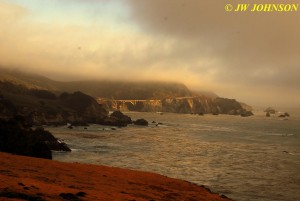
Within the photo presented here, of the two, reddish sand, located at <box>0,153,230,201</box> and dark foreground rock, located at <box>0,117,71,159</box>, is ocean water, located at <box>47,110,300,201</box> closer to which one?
dark foreground rock, located at <box>0,117,71,159</box>

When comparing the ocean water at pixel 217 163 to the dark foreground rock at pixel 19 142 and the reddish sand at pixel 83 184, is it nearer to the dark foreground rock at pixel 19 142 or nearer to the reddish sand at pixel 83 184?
the dark foreground rock at pixel 19 142

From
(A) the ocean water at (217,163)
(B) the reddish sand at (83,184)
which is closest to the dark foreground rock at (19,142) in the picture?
(A) the ocean water at (217,163)

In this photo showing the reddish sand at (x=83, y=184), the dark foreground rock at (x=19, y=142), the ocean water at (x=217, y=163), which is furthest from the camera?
the dark foreground rock at (x=19, y=142)

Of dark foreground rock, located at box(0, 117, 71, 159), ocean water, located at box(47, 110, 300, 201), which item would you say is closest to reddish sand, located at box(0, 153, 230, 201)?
ocean water, located at box(47, 110, 300, 201)

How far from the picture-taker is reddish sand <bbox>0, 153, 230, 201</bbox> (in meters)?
26.3

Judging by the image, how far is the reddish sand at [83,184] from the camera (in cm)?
2626

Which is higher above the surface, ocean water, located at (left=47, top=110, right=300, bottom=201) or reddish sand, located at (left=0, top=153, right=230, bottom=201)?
reddish sand, located at (left=0, top=153, right=230, bottom=201)

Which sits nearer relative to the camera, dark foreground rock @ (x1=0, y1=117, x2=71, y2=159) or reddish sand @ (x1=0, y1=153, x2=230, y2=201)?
reddish sand @ (x1=0, y1=153, x2=230, y2=201)

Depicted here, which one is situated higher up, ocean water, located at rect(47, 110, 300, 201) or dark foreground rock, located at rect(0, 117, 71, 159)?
dark foreground rock, located at rect(0, 117, 71, 159)

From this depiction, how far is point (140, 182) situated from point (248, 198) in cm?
1660

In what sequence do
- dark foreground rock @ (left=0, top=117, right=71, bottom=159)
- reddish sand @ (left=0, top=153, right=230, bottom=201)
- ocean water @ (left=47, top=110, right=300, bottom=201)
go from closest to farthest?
reddish sand @ (left=0, top=153, right=230, bottom=201), ocean water @ (left=47, top=110, right=300, bottom=201), dark foreground rock @ (left=0, top=117, right=71, bottom=159)

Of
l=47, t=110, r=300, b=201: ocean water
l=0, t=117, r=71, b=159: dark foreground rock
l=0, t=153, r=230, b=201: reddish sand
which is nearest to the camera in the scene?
l=0, t=153, r=230, b=201: reddish sand

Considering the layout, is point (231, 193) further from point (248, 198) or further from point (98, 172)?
point (98, 172)

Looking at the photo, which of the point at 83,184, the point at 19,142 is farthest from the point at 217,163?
the point at 83,184
